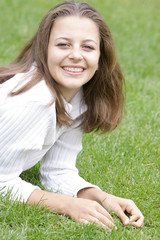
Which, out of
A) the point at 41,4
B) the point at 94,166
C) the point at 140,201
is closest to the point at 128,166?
the point at 94,166

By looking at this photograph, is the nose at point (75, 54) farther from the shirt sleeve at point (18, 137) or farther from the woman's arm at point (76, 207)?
the woman's arm at point (76, 207)

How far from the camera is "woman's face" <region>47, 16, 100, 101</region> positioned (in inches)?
99.0

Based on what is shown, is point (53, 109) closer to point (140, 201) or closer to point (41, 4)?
point (140, 201)

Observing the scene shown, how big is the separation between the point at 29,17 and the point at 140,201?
5.22 metres

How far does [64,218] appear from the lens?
245 centimetres

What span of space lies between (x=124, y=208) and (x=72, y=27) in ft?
3.42

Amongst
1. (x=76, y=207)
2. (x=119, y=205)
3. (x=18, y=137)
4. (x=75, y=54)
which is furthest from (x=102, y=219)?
(x=75, y=54)

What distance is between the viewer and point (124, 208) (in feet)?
8.72

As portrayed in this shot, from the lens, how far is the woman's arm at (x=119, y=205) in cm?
255

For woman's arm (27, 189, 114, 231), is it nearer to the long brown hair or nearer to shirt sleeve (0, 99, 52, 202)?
shirt sleeve (0, 99, 52, 202)

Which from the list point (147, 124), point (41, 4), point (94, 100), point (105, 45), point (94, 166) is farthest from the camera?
point (41, 4)

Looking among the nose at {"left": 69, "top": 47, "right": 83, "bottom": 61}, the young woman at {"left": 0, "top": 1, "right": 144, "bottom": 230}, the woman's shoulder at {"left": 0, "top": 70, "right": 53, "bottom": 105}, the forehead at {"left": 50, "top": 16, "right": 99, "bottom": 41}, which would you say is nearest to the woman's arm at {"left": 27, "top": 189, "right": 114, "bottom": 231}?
the young woman at {"left": 0, "top": 1, "right": 144, "bottom": 230}

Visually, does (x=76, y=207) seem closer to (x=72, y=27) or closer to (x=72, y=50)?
(x=72, y=50)

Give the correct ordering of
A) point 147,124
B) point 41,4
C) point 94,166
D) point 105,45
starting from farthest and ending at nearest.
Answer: point 41,4 → point 147,124 → point 94,166 → point 105,45
